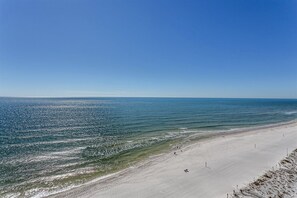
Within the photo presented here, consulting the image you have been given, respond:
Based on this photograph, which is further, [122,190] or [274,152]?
[274,152]

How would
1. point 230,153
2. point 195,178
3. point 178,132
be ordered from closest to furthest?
point 195,178 < point 230,153 < point 178,132

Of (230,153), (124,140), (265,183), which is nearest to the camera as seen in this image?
(265,183)

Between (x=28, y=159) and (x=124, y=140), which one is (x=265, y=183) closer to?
(x=124, y=140)

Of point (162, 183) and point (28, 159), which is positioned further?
point (28, 159)

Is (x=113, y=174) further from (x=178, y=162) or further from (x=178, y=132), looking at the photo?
(x=178, y=132)

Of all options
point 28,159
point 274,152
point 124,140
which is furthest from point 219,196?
point 28,159

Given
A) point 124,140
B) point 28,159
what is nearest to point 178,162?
point 124,140
